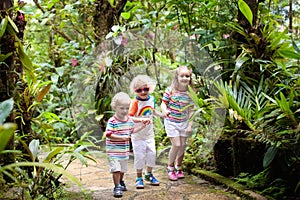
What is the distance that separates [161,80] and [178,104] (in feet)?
6.42

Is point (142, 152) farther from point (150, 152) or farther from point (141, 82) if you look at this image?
point (141, 82)

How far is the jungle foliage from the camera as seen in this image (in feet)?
8.89

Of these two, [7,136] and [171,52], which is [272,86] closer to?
[171,52]

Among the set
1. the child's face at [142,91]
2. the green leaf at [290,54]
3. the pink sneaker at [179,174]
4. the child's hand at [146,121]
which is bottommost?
the pink sneaker at [179,174]

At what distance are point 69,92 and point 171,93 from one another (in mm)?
2908

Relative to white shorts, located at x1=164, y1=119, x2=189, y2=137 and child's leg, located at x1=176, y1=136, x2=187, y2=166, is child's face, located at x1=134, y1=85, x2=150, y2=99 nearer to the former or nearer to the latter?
white shorts, located at x1=164, y1=119, x2=189, y2=137

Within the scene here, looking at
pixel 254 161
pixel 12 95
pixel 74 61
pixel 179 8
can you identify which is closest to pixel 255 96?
pixel 254 161

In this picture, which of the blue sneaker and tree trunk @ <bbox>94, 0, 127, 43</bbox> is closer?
the blue sneaker

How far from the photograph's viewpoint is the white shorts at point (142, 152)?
343 cm

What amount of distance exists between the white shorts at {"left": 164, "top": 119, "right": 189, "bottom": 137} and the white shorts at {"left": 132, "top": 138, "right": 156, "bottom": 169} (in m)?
0.25

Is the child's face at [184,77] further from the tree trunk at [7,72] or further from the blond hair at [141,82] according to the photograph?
the tree trunk at [7,72]

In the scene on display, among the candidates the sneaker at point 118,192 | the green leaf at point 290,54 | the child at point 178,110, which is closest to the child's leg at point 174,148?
the child at point 178,110

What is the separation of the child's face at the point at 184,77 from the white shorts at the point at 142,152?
63 centimetres

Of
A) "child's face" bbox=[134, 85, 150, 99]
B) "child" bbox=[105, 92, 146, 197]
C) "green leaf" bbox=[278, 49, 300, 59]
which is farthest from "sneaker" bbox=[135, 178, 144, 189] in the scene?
"green leaf" bbox=[278, 49, 300, 59]
